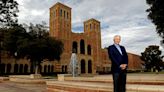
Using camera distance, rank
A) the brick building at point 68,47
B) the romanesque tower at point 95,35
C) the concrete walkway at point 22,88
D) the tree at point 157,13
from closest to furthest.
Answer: the concrete walkway at point 22,88 → the tree at point 157,13 → the brick building at point 68,47 → the romanesque tower at point 95,35

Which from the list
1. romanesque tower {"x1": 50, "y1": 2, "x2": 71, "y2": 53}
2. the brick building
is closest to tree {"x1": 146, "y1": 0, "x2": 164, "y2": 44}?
the brick building

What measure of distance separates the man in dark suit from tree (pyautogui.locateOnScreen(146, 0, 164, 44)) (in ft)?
47.0

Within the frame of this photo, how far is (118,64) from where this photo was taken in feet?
20.7

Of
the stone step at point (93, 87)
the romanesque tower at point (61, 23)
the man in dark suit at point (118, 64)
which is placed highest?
the romanesque tower at point (61, 23)

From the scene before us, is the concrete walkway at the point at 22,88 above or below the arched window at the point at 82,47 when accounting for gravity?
below

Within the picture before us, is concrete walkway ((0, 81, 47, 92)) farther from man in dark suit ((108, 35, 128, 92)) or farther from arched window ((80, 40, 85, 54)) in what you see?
arched window ((80, 40, 85, 54))

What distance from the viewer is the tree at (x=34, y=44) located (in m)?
43.6

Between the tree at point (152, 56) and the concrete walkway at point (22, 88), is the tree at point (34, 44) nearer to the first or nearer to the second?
the concrete walkway at point (22, 88)

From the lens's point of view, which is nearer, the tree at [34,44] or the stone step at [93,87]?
the stone step at [93,87]

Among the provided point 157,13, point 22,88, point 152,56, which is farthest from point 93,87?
point 152,56

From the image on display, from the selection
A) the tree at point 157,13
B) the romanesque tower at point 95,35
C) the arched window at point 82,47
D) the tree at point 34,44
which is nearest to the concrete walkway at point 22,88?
the tree at point 157,13

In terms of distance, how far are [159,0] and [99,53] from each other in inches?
3130

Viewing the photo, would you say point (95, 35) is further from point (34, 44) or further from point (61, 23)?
point (34, 44)

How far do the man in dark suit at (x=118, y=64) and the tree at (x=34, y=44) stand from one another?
123 ft
